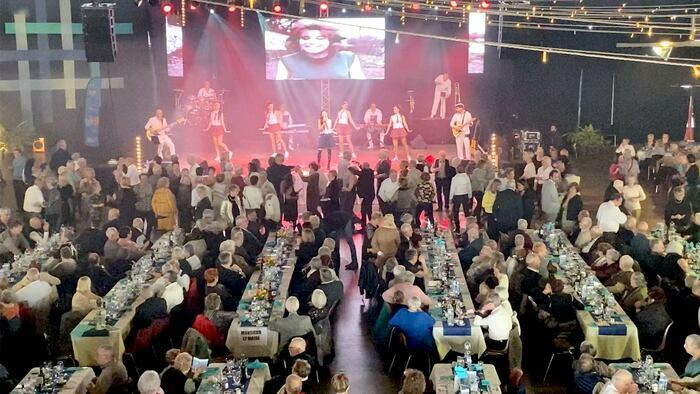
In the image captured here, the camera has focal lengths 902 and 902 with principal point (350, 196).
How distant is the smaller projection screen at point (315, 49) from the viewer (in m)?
21.4

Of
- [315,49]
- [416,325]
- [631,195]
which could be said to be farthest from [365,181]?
[315,49]

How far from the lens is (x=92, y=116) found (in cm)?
1830

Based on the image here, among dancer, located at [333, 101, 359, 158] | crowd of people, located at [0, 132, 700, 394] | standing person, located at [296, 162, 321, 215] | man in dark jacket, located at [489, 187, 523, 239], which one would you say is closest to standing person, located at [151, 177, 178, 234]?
crowd of people, located at [0, 132, 700, 394]

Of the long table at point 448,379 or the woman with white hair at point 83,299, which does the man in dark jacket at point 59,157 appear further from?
the long table at point 448,379

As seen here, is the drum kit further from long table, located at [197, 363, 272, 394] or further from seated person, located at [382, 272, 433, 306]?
long table, located at [197, 363, 272, 394]

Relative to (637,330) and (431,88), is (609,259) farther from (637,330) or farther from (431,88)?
(431,88)

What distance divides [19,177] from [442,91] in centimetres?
1092

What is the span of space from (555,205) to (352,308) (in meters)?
3.46

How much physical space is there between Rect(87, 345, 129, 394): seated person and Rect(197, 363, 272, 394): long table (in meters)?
0.63

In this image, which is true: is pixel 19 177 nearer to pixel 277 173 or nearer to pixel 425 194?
pixel 277 173

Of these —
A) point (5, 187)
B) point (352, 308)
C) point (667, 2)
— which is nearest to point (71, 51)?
point (5, 187)

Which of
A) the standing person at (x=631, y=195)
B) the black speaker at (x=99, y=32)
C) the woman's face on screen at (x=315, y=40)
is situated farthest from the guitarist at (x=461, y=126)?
the black speaker at (x=99, y=32)

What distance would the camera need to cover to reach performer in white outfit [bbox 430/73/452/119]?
2186cm

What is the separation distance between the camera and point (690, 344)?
7195 millimetres
